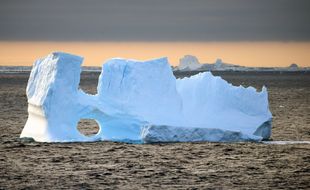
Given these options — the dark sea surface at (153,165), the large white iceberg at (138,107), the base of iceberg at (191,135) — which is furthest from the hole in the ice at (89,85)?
the dark sea surface at (153,165)

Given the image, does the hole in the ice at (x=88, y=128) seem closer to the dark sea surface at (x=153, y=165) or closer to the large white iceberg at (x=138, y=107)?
the large white iceberg at (x=138, y=107)

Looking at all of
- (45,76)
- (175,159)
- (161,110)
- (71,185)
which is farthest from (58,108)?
(71,185)

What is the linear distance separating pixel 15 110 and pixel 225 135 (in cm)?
1356

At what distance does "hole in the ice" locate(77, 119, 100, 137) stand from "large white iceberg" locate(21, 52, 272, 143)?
7.95 ft

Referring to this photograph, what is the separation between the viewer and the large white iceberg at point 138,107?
16562 mm

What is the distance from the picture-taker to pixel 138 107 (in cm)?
1678

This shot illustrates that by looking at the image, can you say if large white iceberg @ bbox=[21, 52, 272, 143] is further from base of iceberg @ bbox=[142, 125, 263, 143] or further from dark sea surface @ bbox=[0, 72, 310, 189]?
dark sea surface @ bbox=[0, 72, 310, 189]

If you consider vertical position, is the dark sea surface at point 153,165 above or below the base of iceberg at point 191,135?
below

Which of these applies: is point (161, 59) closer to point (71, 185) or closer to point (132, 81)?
point (132, 81)

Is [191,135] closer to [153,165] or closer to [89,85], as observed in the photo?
[153,165]

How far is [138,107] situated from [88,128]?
4.95 metres

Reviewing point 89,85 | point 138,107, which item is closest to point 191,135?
point 138,107

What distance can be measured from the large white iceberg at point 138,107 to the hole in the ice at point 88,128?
2.42 metres

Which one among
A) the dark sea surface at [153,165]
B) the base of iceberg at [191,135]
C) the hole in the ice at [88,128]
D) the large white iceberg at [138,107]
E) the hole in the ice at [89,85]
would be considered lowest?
the hole in the ice at [89,85]
